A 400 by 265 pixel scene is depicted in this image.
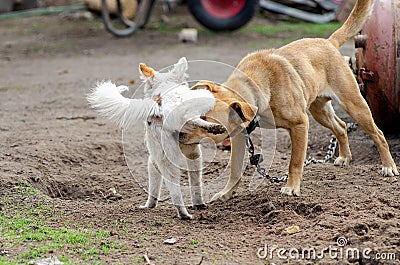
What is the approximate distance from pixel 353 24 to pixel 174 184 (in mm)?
2494

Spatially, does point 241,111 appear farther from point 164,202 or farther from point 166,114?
point 164,202

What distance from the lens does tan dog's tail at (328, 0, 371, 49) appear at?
6.40 m

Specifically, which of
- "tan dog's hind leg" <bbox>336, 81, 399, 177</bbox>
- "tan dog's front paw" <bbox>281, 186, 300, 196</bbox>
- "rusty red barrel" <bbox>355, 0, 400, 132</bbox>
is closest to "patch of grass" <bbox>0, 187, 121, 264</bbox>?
"tan dog's front paw" <bbox>281, 186, 300, 196</bbox>

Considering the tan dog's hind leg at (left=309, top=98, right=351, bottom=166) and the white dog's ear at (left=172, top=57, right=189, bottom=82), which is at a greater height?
the white dog's ear at (left=172, top=57, right=189, bottom=82)

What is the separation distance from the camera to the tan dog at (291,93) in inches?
196

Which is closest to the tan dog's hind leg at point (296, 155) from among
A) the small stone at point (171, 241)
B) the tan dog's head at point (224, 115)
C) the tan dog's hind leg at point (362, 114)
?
the tan dog's hind leg at point (362, 114)

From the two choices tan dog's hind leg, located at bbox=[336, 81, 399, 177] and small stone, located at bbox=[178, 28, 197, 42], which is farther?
small stone, located at bbox=[178, 28, 197, 42]

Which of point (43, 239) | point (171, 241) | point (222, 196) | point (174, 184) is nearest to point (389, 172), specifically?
point (222, 196)

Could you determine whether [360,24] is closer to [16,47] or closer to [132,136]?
[132,136]

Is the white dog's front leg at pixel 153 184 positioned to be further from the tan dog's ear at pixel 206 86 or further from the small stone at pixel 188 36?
the small stone at pixel 188 36

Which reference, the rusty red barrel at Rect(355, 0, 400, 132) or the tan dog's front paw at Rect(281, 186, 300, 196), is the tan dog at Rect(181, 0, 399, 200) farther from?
the rusty red barrel at Rect(355, 0, 400, 132)

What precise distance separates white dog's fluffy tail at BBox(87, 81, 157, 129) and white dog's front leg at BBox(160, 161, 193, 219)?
1.40ft

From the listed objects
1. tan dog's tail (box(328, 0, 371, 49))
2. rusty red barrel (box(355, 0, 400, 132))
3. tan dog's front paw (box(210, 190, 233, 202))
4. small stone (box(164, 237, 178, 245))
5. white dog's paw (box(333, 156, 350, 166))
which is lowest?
white dog's paw (box(333, 156, 350, 166))

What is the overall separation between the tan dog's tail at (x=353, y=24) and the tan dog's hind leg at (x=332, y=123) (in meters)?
0.63
